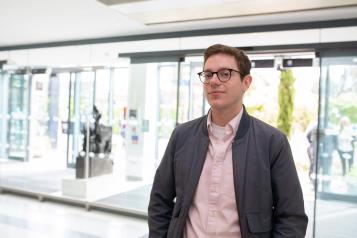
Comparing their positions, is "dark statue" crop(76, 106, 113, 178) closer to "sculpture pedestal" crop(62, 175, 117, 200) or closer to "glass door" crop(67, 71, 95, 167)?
"sculpture pedestal" crop(62, 175, 117, 200)

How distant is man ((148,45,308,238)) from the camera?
138 centimetres

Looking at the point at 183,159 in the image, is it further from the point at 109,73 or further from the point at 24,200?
the point at 109,73

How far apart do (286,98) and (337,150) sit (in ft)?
7.16

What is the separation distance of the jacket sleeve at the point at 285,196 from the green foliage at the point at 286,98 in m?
5.33

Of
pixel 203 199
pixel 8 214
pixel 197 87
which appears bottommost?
pixel 8 214

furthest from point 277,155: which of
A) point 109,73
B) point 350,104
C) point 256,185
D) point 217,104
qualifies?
point 109,73

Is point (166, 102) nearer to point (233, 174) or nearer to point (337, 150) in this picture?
point (337, 150)

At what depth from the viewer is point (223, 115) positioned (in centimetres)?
149

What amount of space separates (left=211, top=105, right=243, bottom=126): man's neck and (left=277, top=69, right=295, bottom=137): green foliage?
17.4 feet

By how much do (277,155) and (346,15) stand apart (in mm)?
3498

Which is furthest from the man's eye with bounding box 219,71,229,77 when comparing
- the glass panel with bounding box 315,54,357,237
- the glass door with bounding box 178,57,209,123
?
the glass door with bounding box 178,57,209,123

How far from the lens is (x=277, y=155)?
1410 mm

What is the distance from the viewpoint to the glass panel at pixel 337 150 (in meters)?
4.57

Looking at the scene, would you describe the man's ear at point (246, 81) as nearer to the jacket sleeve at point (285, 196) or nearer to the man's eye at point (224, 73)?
the man's eye at point (224, 73)
